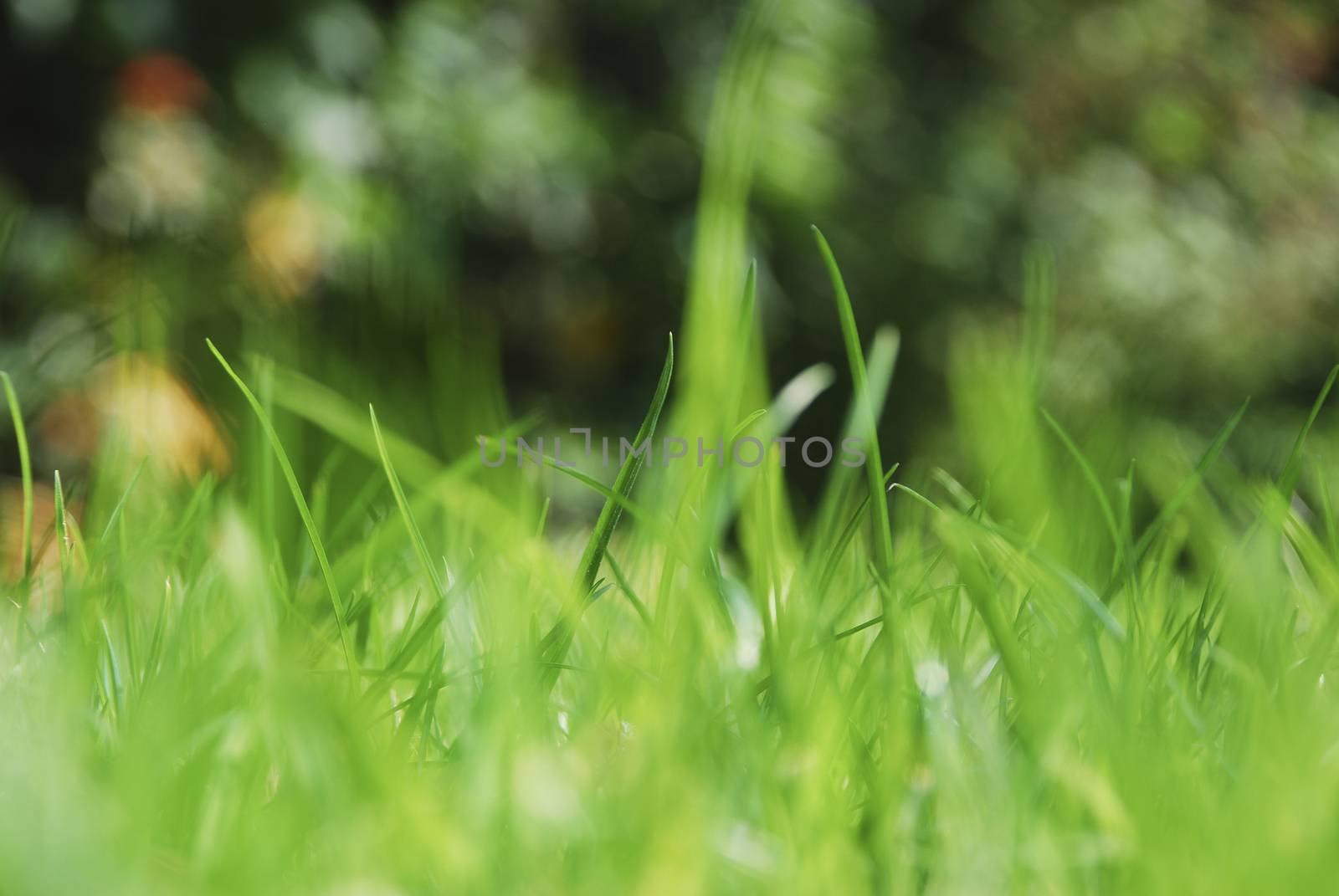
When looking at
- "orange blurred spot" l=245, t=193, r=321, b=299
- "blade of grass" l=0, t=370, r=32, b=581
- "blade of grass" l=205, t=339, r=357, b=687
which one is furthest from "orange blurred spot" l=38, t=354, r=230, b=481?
"blade of grass" l=205, t=339, r=357, b=687

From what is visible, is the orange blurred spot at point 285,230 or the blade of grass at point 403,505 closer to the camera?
the blade of grass at point 403,505

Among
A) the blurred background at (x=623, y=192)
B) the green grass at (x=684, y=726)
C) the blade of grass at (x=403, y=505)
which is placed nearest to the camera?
the green grass at (x=684, y=726)

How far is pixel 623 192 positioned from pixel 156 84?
0.82 m

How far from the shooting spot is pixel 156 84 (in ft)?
5.28

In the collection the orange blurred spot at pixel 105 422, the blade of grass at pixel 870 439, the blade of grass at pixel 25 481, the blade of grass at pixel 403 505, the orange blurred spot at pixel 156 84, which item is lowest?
the orange blurred spot at pixel 105 422

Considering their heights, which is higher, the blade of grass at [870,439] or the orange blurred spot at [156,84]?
the blade of grass at [870,439]

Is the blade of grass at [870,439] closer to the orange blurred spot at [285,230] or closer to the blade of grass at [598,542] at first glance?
the blade of grass at [598,542]

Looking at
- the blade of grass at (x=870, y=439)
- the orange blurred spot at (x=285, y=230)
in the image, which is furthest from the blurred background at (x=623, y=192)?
the blade of grass at (x=870, y=439)

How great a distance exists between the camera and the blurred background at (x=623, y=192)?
5.26 feet

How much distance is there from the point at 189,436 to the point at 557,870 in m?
1.42

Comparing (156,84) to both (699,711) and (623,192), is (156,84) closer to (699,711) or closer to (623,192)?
(623,192)

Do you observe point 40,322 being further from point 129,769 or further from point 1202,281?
point 1202,281

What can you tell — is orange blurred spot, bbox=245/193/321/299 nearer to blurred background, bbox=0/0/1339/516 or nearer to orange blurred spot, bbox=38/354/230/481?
blurred background, bbox=0/0/1339/516

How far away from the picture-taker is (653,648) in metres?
0.38
